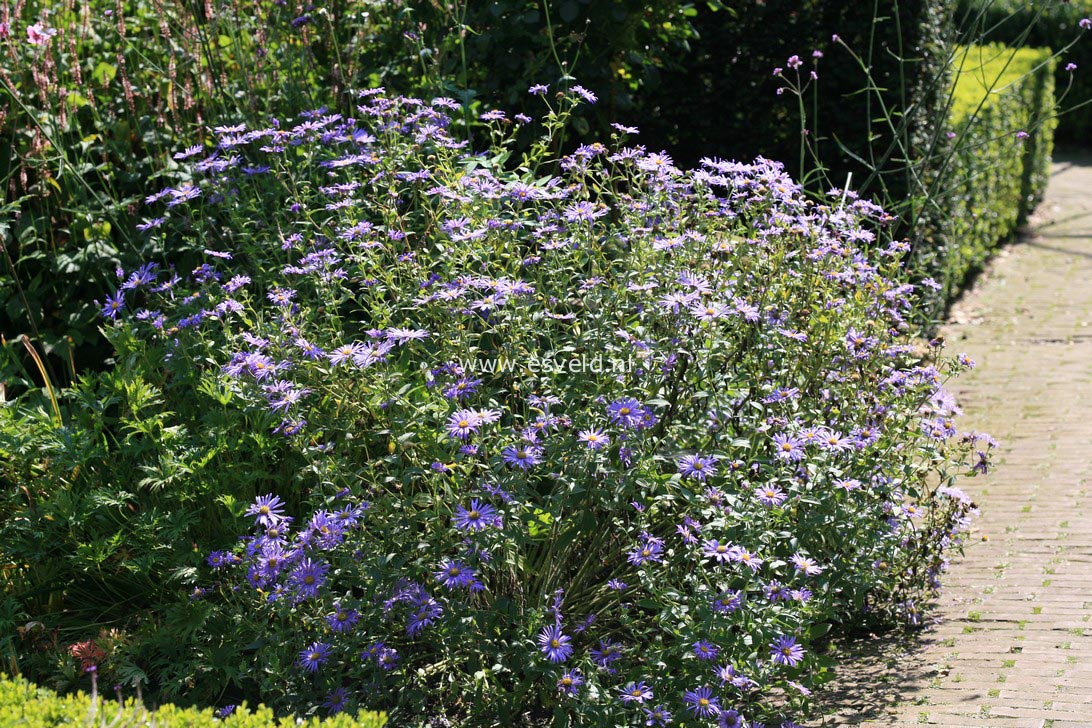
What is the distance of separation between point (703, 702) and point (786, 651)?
280 mm

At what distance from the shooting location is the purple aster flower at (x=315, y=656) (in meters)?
3.02

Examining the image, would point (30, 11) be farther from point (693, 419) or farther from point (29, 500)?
point (693, 419)

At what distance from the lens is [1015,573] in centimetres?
439

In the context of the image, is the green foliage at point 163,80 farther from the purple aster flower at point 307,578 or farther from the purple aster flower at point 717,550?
the purple aster flower at point 717,550

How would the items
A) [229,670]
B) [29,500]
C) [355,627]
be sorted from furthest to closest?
[29,500]
[229,670]
[355,627]

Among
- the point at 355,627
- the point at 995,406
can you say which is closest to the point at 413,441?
the point at 355,627

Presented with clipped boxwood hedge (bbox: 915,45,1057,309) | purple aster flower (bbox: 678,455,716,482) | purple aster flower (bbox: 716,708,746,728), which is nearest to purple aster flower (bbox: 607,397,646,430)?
purple aster flower (bbox: 678,455,716,482)

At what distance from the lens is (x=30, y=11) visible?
223 inches

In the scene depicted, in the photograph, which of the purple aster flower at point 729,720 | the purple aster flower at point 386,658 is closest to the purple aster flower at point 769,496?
the purple aster flower at point 729,720

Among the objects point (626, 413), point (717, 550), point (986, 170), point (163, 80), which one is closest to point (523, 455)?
point (626, 413)

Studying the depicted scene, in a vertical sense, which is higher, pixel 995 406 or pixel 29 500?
pixel 29 500

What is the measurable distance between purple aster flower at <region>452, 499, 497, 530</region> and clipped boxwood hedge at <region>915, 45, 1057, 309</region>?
13.0 feet

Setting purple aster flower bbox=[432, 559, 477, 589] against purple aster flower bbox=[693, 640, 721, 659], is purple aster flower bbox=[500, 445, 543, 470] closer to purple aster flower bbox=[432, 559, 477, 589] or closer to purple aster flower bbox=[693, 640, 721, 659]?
purple aster flower bbox=[432, 559, 477, 589]

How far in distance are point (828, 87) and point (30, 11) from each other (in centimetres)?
471
